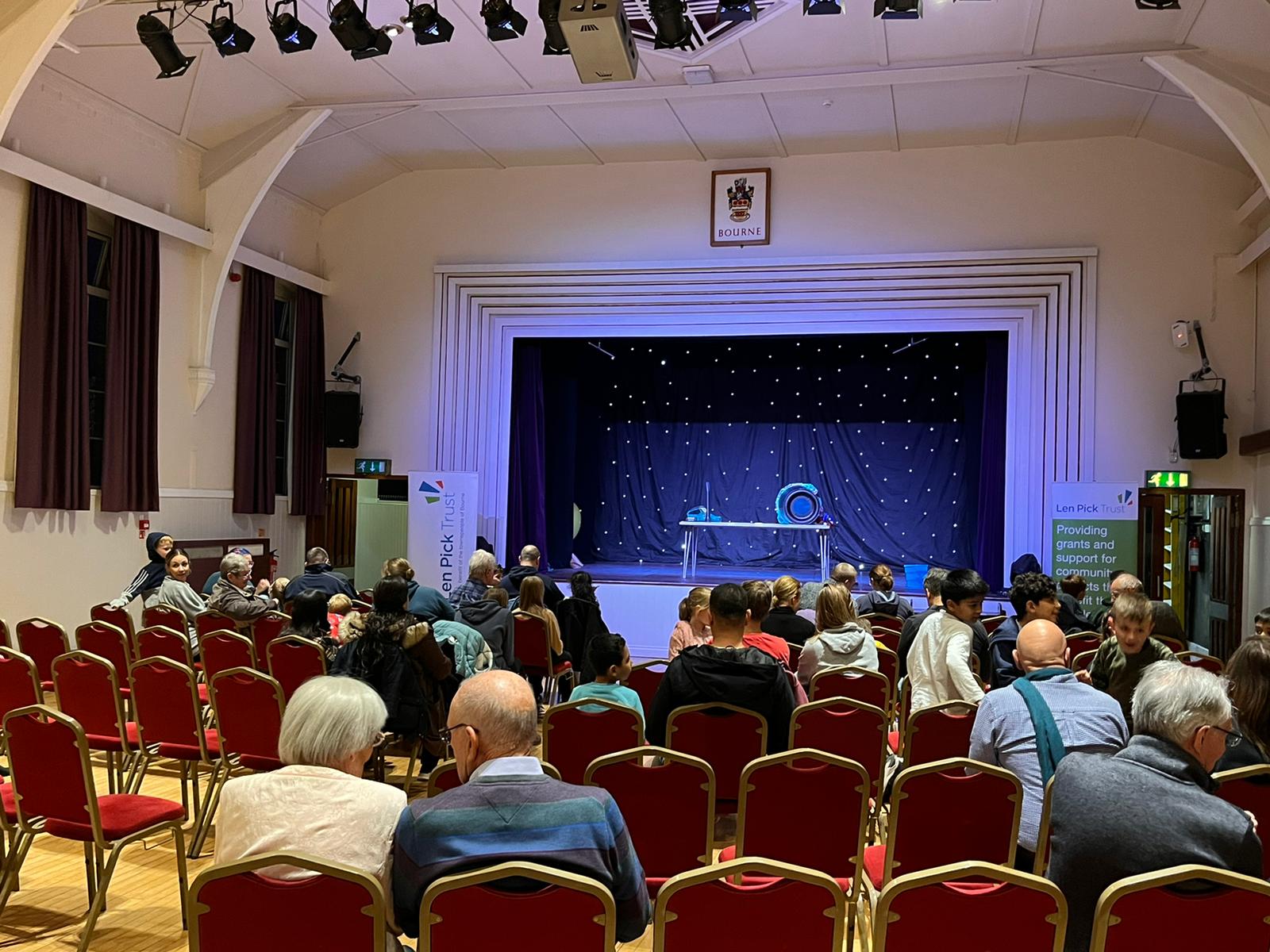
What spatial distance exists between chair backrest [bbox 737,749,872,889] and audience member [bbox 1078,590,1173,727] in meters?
1.94

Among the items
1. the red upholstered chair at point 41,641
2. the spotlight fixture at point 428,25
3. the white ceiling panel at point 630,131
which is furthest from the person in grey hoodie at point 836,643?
the white ceiling panel at point 630,131

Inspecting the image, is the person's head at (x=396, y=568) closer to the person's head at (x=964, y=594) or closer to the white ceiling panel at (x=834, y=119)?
the person's head at (x=964, y=594)

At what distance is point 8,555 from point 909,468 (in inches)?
424

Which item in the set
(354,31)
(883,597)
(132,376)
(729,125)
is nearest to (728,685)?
(883,597)

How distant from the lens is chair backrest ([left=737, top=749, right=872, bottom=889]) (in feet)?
10.5

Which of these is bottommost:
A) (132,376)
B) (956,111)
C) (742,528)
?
(742,528)

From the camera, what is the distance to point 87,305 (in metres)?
9.69

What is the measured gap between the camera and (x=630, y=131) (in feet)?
38.0

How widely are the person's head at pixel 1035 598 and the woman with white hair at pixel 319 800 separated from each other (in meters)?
3.71

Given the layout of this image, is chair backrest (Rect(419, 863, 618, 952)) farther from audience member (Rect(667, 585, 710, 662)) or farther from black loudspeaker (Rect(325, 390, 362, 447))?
black loudspeaker (Rect(325, 390, 362, 447))

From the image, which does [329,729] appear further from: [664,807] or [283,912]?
[664,807]

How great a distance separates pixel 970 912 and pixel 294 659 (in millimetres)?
3998

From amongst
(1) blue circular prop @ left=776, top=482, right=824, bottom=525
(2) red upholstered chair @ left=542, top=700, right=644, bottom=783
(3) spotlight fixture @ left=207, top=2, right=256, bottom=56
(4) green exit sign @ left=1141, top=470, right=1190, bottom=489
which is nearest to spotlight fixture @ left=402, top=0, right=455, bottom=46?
(3) spotlight fixture @ left=207, top=2, right=256, bottom=56

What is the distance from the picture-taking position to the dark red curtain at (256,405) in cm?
1181
